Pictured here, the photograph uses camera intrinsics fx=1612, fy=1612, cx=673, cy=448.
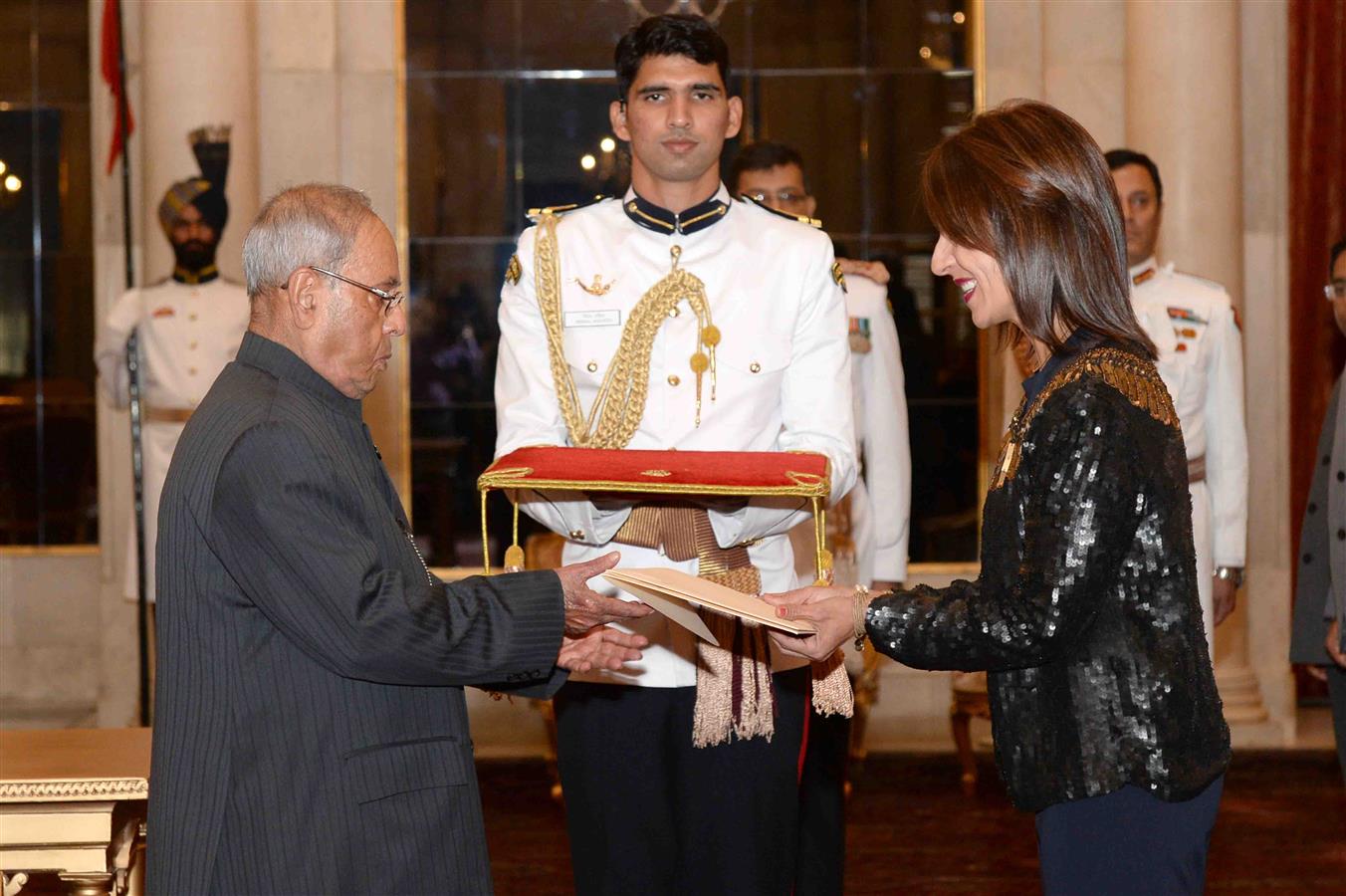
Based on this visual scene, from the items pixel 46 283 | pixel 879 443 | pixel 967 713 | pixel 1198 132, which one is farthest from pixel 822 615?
pixel 46 283

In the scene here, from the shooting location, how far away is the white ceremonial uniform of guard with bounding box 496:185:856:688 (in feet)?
9.48

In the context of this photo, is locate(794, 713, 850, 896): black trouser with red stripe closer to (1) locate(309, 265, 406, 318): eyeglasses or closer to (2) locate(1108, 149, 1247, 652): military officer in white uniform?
(2) locate(1108, 149, 1247, 652): military officer in white uniform

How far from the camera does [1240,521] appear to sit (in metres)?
4.75

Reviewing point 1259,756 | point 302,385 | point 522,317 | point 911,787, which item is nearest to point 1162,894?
point 302,385

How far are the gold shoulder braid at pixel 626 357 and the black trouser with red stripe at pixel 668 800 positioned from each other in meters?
0.47

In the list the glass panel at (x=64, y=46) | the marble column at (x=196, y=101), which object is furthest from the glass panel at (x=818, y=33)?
the glass panel at (x=64, y=46)

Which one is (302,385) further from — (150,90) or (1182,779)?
(150,90)

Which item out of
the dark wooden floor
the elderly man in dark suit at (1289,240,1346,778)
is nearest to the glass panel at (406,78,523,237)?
the dark wooden floor

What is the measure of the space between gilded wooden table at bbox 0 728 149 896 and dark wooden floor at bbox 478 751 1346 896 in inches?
71.6

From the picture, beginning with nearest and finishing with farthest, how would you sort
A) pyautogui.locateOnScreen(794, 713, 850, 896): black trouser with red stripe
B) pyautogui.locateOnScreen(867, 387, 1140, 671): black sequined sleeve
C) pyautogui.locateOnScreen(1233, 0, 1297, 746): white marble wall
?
pyautogui.locateOnScreen(867, 387, 1140, 671): black sequined sleeve, pyautogui.locateOnScreen(794, 713, 850, 896): black trouser with red stripe, pyautogui.locateOnScreen(1233, 0, 1297, 746): white marble wall

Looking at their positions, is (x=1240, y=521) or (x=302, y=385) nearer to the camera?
(x=302, y=385)

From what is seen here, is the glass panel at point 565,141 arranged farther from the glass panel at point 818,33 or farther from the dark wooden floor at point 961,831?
the dark wooden floor at point 961,831

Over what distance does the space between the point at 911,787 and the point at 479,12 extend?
12.0ft

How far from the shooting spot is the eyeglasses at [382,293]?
2.18m
